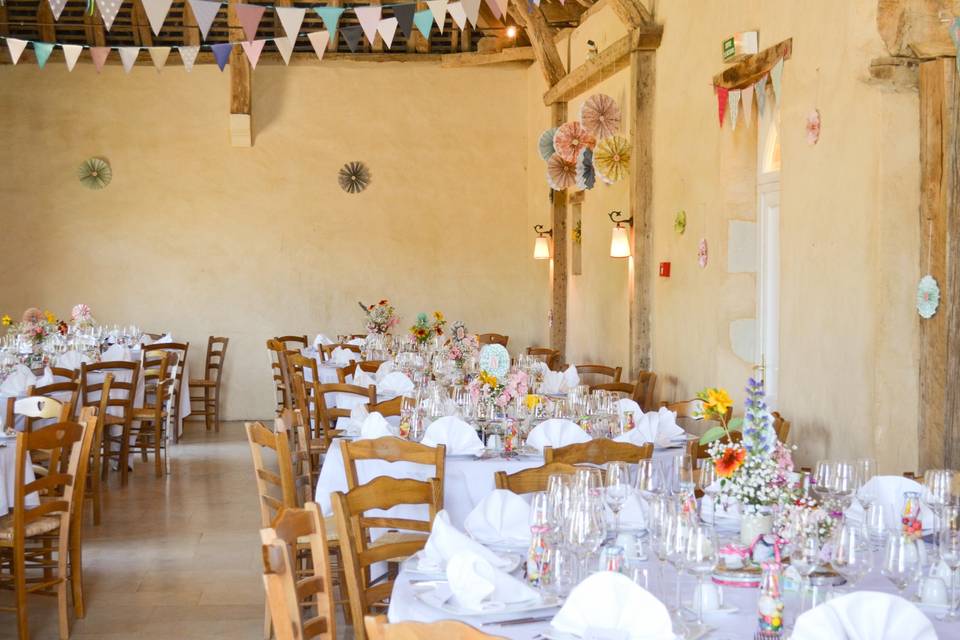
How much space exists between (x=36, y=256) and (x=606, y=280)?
6.25 meters

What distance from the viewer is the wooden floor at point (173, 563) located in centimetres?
495

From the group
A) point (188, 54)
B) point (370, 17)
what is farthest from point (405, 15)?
point (188, 54)

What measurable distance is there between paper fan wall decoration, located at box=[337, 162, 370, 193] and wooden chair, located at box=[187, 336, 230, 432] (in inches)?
84.2

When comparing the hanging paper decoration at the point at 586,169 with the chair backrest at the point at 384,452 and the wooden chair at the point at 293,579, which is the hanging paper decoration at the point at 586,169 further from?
the wooden chair at the point at 293,579

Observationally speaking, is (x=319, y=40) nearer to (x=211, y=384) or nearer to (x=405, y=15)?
(x=405, y=15)

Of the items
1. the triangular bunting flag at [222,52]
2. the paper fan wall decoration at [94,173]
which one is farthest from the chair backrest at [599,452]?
the paper fan wall decoration at [94,173]

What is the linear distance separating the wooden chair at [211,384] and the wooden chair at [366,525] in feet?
24.5

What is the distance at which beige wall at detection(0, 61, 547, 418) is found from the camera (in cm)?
1155

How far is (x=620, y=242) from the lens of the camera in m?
8.39

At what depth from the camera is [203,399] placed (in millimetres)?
11094

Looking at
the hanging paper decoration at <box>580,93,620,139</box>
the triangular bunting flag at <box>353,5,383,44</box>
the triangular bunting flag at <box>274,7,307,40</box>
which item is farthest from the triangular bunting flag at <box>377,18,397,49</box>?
the hanging paper decoration at <box>580,93,620,139</box>

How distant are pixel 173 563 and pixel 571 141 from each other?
486 centimetres

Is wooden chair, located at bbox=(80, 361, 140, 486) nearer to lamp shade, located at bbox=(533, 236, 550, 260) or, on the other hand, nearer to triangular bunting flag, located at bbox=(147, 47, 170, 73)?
triangular bunting flag, located at bbox=(147, 47, 170, 73)

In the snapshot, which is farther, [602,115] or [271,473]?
[602,115]
